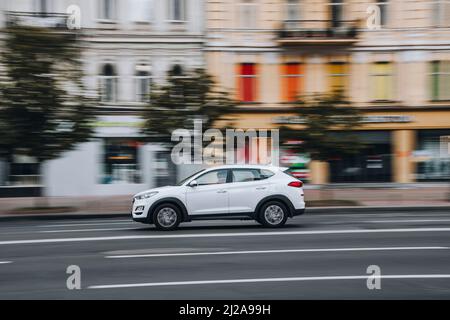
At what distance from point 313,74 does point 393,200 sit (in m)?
8.47

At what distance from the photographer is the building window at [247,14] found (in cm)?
3152

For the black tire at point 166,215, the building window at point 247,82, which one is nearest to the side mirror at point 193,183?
the black tire at point 166,215

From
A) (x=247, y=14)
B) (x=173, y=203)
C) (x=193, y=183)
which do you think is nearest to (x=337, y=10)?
(x=247, y=14)

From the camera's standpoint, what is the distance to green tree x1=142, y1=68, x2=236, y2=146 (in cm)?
2383

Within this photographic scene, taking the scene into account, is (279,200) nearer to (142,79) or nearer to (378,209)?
(378,209)

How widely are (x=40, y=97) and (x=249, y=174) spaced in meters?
9.18

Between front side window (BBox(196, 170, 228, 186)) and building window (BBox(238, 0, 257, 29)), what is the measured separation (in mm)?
17056

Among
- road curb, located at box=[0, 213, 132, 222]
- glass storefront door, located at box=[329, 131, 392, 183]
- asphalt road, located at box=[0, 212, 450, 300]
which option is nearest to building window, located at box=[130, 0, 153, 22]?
glass storefront door, located at box=[329, 131, 392, 183]

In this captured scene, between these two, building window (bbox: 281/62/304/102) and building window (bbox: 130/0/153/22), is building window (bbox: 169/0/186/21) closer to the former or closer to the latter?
building window (bbox: 130/0/153/22)

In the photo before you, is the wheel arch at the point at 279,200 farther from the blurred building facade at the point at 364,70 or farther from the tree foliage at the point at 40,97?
the blurred building facade at the point at 364,70

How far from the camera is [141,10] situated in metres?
31.2

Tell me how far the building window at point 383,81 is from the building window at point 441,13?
2.82m

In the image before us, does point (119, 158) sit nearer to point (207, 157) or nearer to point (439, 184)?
point (207, 157)
